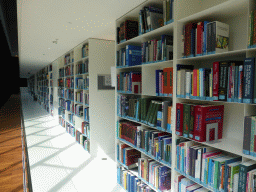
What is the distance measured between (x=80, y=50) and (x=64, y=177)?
3.38 m

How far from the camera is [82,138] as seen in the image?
487 centimetres

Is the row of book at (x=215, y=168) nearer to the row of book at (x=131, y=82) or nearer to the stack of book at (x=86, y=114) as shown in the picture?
the row of book at (x=131, y=82)

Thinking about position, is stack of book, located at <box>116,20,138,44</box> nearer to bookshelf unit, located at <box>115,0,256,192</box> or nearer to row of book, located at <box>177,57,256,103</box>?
bookshelf unit, located at <box>115,0,256,192</box>

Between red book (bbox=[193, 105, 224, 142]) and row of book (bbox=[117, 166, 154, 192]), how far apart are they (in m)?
1.18

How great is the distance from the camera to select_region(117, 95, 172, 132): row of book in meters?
2.16

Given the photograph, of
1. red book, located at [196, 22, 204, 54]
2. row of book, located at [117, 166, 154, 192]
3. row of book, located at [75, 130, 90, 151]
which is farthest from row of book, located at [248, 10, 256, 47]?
row of book, located at [75, 130, 90, 151]

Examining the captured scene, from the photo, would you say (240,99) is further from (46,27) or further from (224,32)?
(46,27)

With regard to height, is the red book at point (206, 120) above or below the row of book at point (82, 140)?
above

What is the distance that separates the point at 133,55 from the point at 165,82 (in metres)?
0.89

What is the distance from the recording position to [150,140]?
94.0 inches

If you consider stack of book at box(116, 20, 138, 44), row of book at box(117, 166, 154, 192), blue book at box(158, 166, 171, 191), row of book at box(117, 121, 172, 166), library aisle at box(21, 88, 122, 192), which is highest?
stack of book at box(116, 20, 138, 44)

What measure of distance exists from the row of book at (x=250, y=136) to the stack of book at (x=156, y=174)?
3.47 ft

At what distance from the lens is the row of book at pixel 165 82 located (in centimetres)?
211

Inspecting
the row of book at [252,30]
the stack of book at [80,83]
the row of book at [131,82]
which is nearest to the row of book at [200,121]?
the row of book at [252,30]
